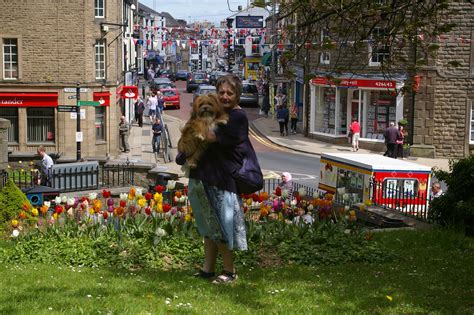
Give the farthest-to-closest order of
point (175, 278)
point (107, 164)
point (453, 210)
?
point (107, 164) < point (453, 210) < point (175, 278)

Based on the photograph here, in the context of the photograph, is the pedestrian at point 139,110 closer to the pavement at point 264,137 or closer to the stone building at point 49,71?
the pavement at point 264,137

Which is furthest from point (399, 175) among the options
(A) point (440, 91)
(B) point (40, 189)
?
(A) point (440, 91)

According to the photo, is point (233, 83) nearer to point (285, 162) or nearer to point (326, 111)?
point (285, 162)

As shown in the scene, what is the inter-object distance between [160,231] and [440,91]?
2870cm

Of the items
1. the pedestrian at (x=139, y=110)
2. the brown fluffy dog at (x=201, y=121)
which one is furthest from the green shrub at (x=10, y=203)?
the pedestrian at (x=139, y=110)

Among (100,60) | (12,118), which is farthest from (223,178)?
(100,60)

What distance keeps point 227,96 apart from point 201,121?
364 millimetres

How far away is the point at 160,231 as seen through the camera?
10219 millimetres

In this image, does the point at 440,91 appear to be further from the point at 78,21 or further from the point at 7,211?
the point at 7,211

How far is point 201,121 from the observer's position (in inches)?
322

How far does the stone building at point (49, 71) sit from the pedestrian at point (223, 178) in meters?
26.0

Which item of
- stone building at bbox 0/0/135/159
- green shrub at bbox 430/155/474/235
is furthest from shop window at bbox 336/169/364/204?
stone building at bbox 0/0/135/159

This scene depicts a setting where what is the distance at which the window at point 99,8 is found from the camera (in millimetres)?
35719

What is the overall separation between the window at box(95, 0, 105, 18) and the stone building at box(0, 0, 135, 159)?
5 centimetres
